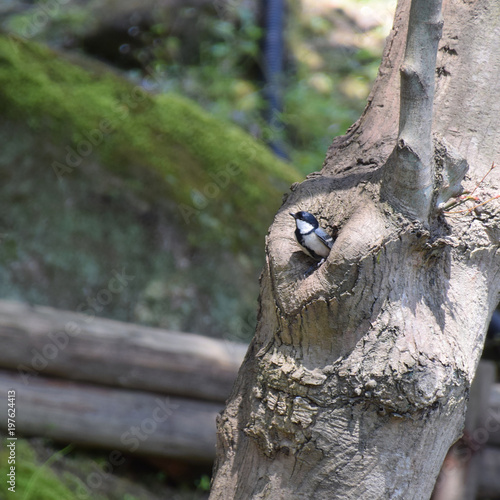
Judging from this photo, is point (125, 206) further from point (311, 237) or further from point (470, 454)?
point (470, 454)

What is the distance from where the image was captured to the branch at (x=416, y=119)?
1.20 m

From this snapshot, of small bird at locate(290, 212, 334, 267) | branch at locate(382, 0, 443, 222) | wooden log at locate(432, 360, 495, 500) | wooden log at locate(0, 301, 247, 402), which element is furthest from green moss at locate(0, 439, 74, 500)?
branch at locate(382, 0, 443, 222)

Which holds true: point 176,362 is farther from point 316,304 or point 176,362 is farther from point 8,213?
point 316,304

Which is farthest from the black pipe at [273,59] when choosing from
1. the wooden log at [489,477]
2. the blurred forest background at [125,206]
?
the wooden log at [489,477]

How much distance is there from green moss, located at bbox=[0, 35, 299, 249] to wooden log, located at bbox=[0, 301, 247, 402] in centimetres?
84

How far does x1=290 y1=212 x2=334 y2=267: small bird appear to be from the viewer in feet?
4.67

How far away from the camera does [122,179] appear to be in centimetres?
364

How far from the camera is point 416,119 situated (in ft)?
4.05

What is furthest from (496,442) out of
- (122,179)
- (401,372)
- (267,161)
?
(122,179)

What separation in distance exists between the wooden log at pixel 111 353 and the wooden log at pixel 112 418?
0.06 meters

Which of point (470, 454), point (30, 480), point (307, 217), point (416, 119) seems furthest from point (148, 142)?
point (470, 454)

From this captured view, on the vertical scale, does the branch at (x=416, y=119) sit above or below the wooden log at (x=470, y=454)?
above

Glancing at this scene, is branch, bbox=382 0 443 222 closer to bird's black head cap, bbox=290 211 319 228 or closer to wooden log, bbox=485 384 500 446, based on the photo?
bird's black head cap, bbox=290 211 319 228

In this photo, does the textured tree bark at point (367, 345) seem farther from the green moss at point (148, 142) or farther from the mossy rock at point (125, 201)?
the green moss at point (148, 142)
